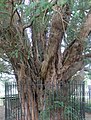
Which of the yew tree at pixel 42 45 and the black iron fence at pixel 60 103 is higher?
the yew tree at pixel 42 45

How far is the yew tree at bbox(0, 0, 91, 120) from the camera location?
5367 millimetres

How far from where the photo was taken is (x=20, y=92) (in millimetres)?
6809

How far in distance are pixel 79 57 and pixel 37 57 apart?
38.1 inches

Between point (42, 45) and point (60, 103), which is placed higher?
A: point (42, 45)

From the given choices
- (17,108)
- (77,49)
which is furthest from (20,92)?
(77,49)

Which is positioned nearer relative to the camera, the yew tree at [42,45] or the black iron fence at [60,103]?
the yew tree at [42,45]

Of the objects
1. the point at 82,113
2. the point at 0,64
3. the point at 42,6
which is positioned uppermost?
the point at 42,6

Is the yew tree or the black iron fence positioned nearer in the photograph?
the yew tree

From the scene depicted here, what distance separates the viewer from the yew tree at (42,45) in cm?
537

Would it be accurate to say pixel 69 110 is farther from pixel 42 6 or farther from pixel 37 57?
pixel 42 6

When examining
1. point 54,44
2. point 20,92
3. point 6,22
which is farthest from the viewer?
point 20,92

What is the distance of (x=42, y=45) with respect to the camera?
21.2ft

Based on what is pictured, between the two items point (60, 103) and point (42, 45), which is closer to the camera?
point (60, 103)

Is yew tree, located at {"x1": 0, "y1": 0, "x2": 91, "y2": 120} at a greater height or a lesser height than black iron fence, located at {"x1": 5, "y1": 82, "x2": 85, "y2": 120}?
greater
